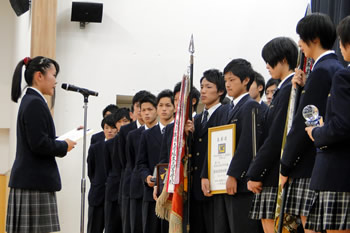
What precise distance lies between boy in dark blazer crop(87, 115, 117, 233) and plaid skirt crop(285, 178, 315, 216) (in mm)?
3558

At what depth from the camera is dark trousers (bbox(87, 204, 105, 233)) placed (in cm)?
611

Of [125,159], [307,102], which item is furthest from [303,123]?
[125,159]

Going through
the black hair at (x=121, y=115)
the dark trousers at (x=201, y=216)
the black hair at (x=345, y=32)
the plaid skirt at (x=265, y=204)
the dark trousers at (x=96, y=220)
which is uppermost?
the black hair at (x=121, y=115)

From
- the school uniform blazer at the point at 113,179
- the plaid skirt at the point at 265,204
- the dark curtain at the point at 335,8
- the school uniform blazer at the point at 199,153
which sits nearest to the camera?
the plaid skirt at the point at 265,204

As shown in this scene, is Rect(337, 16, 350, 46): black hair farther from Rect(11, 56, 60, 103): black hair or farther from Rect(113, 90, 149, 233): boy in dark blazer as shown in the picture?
Rect(113, 90, 149, 233): boy in dark blazer

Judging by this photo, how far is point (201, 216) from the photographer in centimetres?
382

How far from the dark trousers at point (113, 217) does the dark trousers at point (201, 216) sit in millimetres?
2071

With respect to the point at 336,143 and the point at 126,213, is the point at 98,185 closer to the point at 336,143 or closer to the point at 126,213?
the point at 126,213

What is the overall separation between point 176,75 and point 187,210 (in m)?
4.30

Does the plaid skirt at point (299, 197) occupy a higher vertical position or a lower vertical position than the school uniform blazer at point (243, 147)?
lower

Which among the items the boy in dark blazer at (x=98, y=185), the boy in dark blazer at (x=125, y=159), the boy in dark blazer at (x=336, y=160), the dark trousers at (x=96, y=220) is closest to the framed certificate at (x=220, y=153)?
the boy in dark blazer at (x=336, y=160)

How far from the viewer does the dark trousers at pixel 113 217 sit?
18.8ft

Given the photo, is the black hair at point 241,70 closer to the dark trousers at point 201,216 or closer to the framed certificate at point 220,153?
the framed certificate at point 220,153

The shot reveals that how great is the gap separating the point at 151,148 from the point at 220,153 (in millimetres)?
1210
